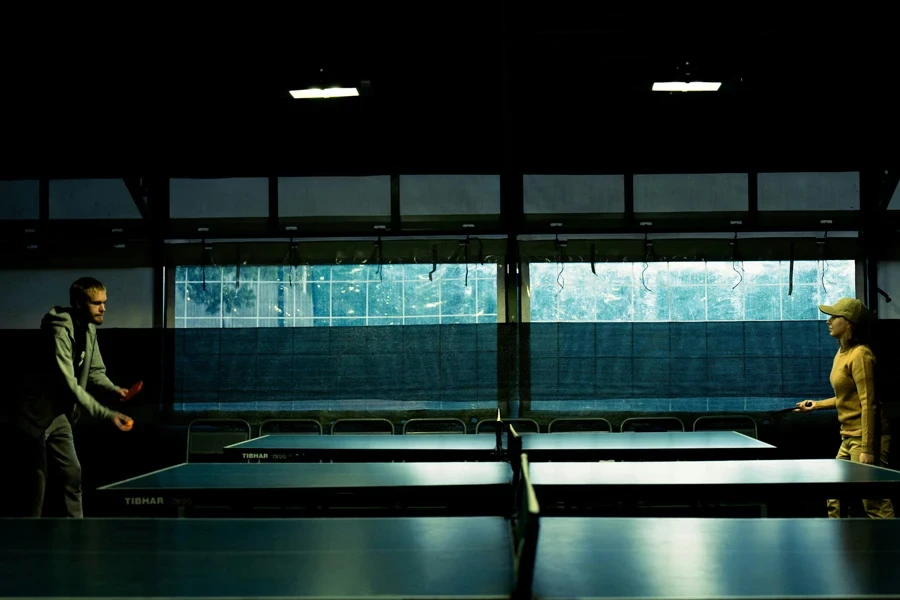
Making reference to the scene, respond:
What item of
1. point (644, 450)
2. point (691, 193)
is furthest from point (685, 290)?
point (644, 450)

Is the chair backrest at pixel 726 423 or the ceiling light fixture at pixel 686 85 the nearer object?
the ceiling light fixture at pixel 686 85

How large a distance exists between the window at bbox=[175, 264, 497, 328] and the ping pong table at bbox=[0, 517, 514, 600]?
5257mm

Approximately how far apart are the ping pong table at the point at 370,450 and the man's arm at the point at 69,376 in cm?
81

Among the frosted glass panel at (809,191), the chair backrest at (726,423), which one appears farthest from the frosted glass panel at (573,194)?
the chair backrest at (726,423)

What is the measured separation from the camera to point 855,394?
5.29m

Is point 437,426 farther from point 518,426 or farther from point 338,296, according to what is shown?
point 338,296

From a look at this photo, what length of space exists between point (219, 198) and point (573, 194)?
333cm

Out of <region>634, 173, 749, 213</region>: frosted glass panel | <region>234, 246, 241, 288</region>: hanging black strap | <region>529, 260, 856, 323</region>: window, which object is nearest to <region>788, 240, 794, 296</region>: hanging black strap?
<region>529, 260, 856, 323</region>: window

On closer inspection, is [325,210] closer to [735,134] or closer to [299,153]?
[299,153]

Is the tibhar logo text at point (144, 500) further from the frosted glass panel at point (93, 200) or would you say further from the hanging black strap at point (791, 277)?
the hanging black strap at point (791, 277)

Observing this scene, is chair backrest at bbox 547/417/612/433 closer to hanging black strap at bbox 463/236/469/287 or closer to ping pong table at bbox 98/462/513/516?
hanging black strap at bbox 463/236/469/287

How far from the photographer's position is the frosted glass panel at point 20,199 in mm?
8031

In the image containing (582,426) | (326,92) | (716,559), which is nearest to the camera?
(716,559)

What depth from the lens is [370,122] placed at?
782cm
